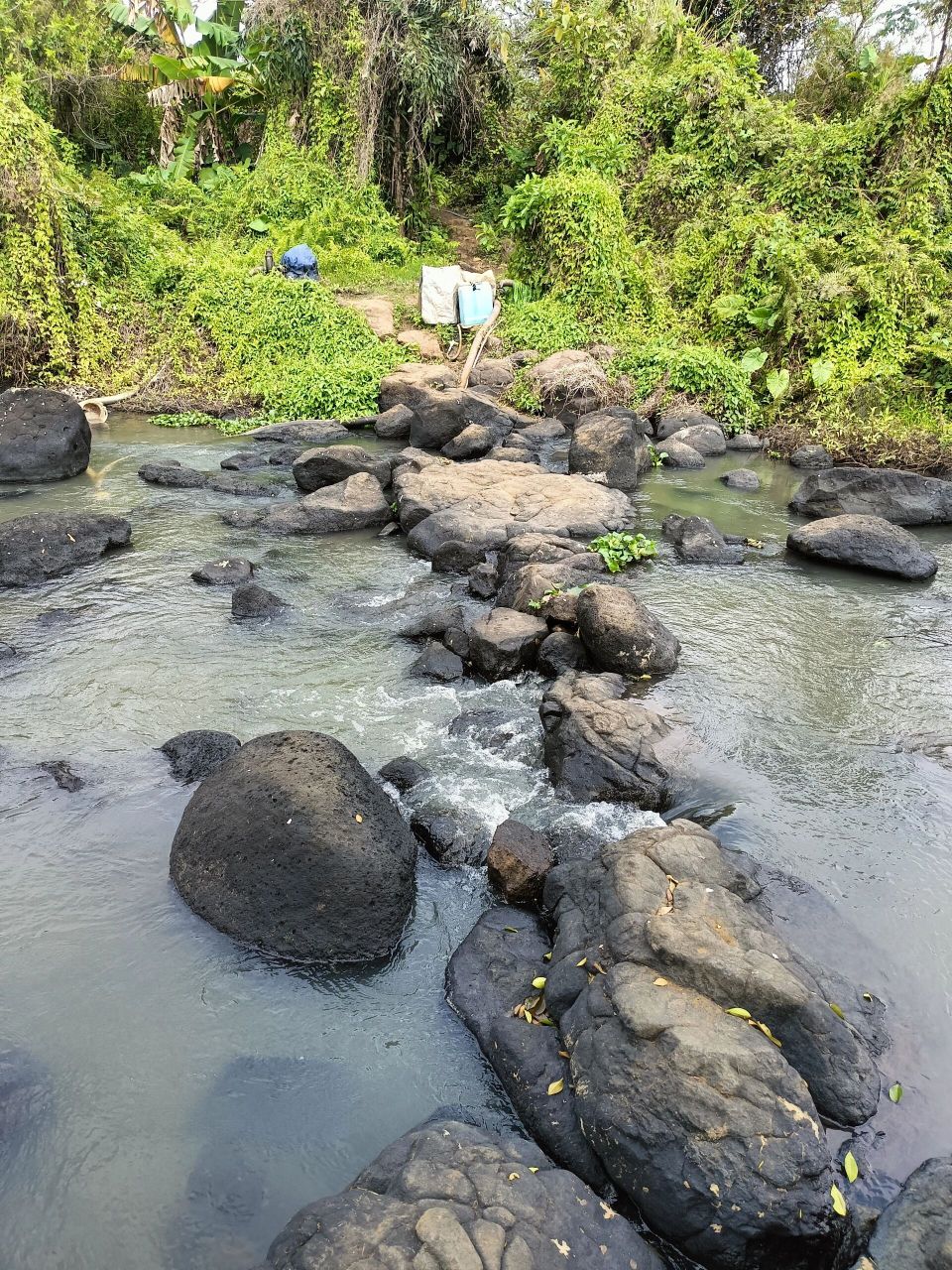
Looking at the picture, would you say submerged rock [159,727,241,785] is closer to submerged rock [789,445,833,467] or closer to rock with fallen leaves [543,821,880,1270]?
rock with fallen leaves [543,821,880,1270]

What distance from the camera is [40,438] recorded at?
13625 millimetres

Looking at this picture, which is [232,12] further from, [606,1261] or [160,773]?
[606,1261]

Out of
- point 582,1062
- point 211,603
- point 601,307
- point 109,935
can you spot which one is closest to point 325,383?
point 601,307

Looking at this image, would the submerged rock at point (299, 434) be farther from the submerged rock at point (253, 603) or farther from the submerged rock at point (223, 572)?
the submerged rock at point (253, 603)

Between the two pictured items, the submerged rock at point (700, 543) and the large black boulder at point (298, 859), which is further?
the submerged rock at point (700, 543)

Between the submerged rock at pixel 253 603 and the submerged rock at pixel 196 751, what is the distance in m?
2.48

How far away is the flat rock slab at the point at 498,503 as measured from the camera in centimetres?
1117

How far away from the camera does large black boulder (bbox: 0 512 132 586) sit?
999cm

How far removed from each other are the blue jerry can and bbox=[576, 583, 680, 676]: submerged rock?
1394cm

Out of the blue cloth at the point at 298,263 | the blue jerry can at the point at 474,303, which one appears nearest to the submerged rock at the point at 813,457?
the blue jerry can at the point at 474,303

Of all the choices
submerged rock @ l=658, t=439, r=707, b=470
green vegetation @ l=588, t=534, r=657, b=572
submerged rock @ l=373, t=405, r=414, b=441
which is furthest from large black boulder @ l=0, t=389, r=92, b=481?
submerged rock @ l=658, t=439, r=707, b=470

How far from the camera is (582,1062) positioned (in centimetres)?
392

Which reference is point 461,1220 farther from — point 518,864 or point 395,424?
point 395,424

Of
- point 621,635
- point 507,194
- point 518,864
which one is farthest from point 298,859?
point 507,194
